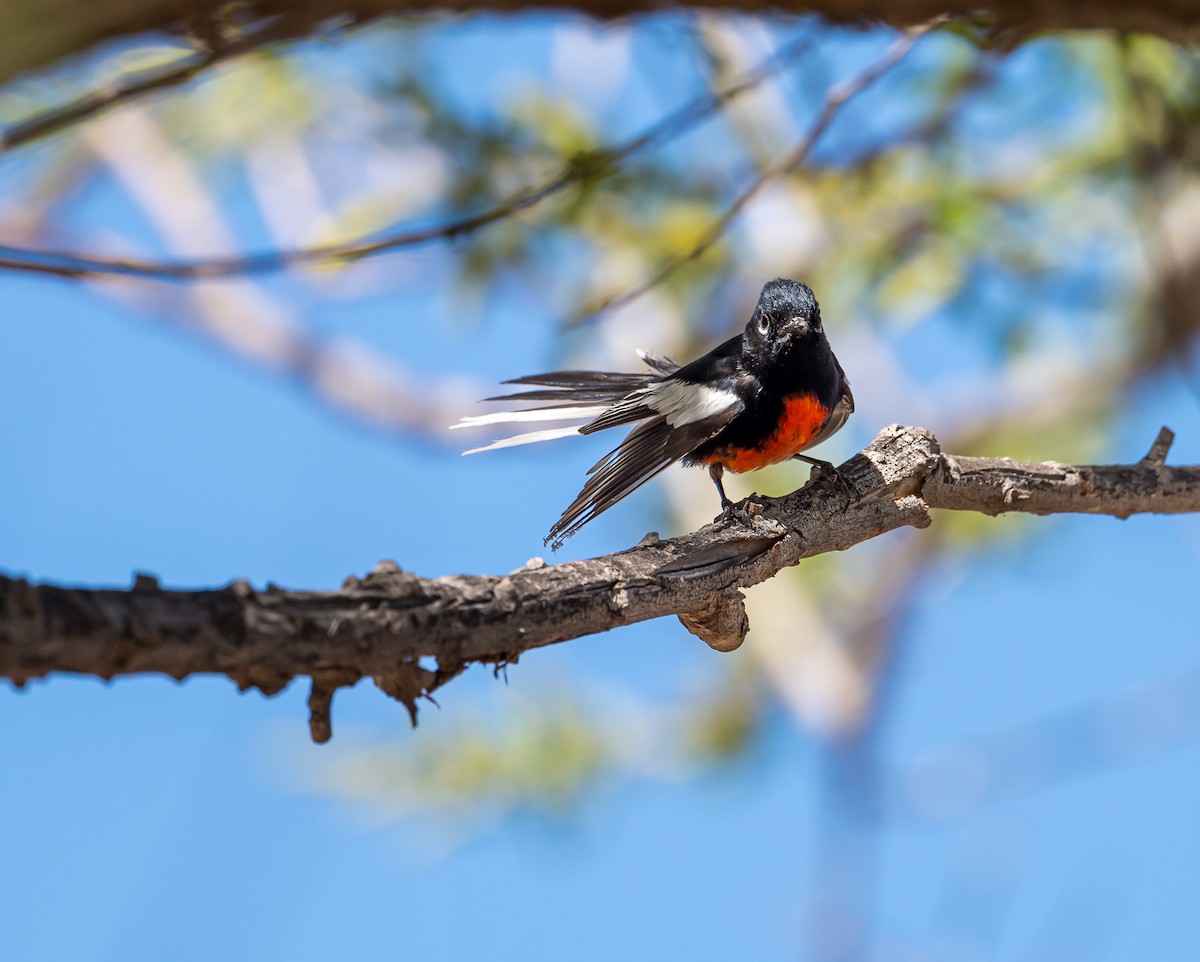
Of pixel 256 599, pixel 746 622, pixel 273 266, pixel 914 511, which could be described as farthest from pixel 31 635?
pixel 914 511

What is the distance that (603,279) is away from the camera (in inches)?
226

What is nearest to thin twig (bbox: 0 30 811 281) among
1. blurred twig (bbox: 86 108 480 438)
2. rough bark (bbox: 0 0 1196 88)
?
rough bark (bbox: 0 0 1196 88)

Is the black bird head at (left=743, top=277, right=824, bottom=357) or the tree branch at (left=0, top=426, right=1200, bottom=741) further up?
the black bird head at (left=743, top=277, right=824, bottom=357)

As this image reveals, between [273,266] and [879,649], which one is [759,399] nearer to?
[273,266]

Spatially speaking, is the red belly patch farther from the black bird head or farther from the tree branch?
the tree branch

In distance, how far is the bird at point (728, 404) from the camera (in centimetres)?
245

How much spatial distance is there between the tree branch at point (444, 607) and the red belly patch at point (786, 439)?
29 centimetres

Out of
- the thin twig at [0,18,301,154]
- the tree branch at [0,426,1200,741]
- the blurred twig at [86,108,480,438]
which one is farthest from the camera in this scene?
the blurred twig at [86,108,480,438]

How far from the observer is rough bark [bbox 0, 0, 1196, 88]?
132cm

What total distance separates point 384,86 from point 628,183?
0.95m

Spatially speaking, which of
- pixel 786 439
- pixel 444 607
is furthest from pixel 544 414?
pixel 444 607

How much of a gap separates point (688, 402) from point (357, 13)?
105 centimetres

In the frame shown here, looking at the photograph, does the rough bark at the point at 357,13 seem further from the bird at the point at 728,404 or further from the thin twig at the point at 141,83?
the bird at the point at 728,404

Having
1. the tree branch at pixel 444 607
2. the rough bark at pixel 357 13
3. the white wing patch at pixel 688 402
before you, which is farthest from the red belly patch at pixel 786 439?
the rough bark at pixel 357 13
